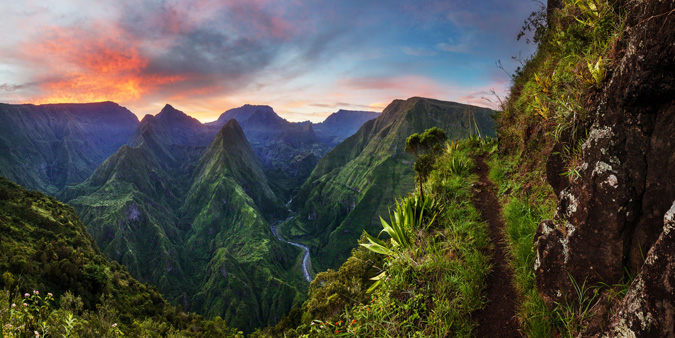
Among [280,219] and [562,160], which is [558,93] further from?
[280,219]

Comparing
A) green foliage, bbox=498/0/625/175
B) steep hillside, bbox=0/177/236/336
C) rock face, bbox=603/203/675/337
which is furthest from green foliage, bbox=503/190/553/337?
steep hillside, bbox=0/177/236/336

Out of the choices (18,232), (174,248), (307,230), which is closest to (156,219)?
(174,248)

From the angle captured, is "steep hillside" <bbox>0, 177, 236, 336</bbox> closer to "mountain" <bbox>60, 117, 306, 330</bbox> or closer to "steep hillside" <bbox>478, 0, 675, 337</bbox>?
"steep hillside" <bbox>478, 0, 675, 337</bbox>

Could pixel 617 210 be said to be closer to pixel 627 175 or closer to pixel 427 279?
pixel 627 175

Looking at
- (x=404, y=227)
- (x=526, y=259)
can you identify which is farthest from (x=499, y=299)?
(x=404, y=227)

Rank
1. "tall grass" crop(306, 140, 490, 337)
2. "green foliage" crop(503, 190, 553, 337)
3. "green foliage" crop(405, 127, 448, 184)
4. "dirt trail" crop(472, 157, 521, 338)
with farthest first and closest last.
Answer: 1. "green foliage" crop(405, 127, 448, 184)
2. "tall grass" crop(306, 140, 490, 337)
3. "dirt trail" crop(472, 157, 521, 338)
4. "green foliage" crop(503, 190, 553, 337)
